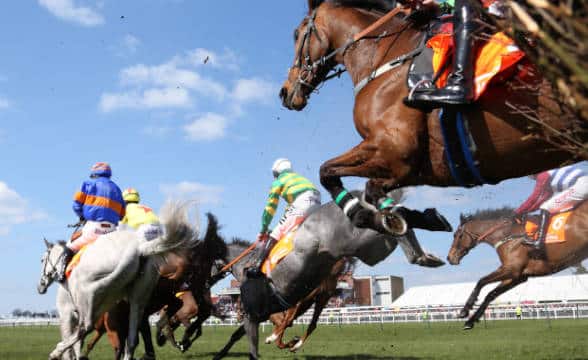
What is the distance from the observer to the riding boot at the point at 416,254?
7.93 metres

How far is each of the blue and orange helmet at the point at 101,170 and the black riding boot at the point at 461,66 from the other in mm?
5909

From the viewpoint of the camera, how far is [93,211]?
8414mm

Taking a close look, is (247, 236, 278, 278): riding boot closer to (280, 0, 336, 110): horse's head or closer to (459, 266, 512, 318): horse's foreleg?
(280, 0, 336, 110): horse's head

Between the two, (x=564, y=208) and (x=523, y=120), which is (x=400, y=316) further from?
(x=523, y=120)

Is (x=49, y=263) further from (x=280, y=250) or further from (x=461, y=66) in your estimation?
(x=461, y=66)

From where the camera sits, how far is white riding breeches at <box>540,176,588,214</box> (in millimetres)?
10461

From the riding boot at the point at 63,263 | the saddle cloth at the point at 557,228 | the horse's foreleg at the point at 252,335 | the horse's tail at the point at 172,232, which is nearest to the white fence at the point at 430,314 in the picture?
the saddle cloth at the point at 557,228

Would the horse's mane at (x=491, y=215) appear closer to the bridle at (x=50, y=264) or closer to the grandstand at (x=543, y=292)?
the bridle at (x=50, y=264)

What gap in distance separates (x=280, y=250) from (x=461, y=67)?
5.11 meters

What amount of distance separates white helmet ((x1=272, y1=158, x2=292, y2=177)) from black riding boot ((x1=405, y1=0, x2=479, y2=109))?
17.6 feet

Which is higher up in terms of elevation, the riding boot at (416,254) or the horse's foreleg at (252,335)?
the riding boot at (416,254)

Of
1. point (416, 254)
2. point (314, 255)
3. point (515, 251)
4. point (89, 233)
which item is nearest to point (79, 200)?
point (89, 233)

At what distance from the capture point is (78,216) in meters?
8.92

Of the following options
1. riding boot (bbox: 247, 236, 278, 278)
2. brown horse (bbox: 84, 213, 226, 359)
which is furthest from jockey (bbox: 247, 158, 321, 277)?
brown horse (bbox: 84, 213, 226, 359)
